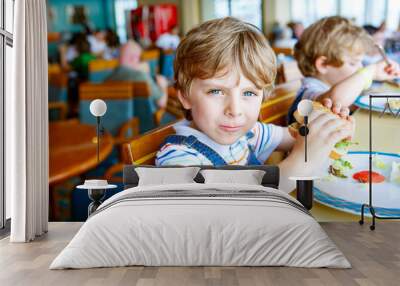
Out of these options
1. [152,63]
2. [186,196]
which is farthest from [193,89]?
[186,196]

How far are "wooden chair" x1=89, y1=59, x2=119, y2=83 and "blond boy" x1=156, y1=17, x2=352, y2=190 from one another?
75cm

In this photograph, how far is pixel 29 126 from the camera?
5.91m

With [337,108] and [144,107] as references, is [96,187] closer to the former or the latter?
[144,107]

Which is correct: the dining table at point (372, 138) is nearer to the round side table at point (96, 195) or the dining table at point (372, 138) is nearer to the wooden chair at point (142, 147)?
the wooden chair at point (142, 147)

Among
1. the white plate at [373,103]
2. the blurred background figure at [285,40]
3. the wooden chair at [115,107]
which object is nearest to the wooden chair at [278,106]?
the blurred background figure at [285,40]

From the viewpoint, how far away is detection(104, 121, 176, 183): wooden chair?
7.14m

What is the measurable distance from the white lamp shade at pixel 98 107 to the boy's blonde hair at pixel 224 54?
2.83 ft

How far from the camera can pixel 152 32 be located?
7.32 m

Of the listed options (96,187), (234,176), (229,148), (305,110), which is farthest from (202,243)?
(305,110)

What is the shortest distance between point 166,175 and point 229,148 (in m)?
0.97

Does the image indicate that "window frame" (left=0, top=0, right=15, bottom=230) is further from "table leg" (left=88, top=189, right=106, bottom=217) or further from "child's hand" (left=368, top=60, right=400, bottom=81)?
"child's hand" (left=368, top=60, right=400, bottom=81)

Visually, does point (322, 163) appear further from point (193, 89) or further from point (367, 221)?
point (193, 89)

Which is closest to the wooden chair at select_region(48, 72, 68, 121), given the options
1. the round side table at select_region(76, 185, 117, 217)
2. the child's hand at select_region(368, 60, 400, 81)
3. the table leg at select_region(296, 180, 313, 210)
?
the round side table at select_region(76, 185, 117, 217)

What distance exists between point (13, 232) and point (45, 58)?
1.77 m
